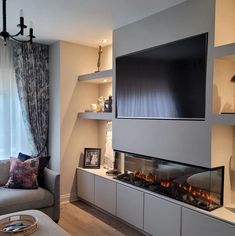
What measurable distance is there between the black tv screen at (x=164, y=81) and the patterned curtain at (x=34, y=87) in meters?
1.47

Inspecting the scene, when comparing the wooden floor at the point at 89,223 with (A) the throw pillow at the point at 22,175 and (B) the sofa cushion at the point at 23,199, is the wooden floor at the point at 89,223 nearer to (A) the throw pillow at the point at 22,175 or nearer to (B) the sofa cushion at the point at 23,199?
(B) the sofa cushion at the point at 23,199

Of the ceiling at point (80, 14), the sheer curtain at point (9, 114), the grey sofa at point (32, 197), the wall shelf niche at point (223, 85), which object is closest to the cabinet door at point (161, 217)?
the wall shelf niche at point (223, 85)

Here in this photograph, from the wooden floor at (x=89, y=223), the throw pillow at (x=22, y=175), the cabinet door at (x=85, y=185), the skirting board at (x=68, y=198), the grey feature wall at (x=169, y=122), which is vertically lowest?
the wooden floor at (x=89, y=223)

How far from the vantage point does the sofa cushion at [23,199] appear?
2.96 meters

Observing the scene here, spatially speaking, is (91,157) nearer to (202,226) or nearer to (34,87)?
(34,87)

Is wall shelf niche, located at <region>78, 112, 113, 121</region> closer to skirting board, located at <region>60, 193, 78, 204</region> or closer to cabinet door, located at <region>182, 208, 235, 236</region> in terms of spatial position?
skirting board, located at <region>60, 193, 78, 204</region>

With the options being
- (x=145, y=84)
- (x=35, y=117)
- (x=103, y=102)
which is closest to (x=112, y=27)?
(x=145, y=84)

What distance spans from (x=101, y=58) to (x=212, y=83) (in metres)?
2.45

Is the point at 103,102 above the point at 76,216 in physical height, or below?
above

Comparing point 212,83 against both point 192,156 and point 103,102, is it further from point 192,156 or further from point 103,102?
point 103,102

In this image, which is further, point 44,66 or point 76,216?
point 44,66

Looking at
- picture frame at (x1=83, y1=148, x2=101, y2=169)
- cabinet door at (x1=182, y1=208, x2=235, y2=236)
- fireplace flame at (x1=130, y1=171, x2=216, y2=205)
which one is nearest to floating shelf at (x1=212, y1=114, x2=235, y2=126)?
fireplace flame at (x1=130, y1=171, x2=216, y2=205)

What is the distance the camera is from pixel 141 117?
3111mm

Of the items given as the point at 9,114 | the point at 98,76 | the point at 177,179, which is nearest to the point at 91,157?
the point at 98,76
